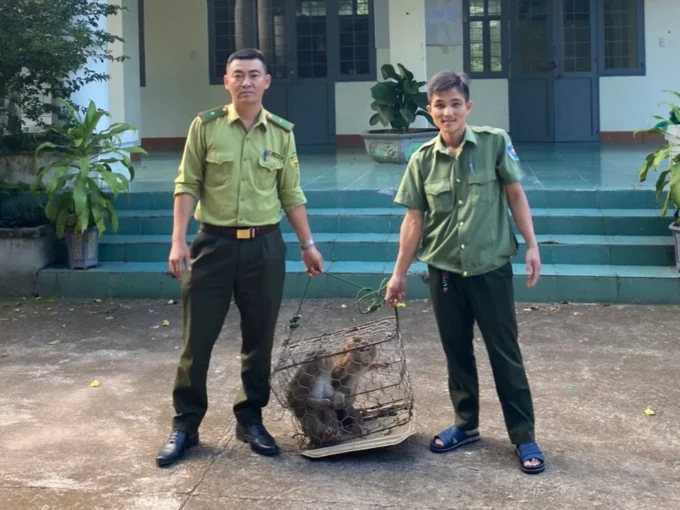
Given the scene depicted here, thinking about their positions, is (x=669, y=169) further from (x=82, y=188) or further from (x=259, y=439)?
(x=82, y=188)

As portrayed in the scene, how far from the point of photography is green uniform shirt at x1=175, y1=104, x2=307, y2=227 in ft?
12.2

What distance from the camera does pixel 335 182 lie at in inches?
327

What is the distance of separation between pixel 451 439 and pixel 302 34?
399 inches

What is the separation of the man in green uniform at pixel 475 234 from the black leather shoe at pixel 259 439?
0.83 metres

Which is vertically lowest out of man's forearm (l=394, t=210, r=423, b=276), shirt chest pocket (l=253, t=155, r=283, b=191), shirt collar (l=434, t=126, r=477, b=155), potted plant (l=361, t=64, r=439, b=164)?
man's forearm (l=394, t=210, r=423, b=276)

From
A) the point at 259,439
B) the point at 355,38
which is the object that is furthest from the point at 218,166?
the point at 355,38

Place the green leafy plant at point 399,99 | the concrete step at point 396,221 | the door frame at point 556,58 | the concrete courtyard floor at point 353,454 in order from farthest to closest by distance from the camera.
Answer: the door frame at point 556,58, the green leafy plant at point 399,99, the concrete step at point 396,221, the concrete courtyard floor at point 353,454

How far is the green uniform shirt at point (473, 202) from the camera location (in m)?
3.61

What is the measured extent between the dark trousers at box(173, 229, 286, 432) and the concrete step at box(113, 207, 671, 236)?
11.3 ft

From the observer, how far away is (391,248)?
22.6 feet

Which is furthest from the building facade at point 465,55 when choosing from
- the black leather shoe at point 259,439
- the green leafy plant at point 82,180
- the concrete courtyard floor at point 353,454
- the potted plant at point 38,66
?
the black leather shoe at point 259,439

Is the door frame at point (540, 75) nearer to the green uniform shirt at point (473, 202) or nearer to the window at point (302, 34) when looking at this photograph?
the window at point (302, 34)

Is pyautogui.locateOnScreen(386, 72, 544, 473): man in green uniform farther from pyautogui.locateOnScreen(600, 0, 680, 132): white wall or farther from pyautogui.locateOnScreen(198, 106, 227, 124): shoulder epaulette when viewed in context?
pyautogui.locateOnScreen(600, 0, 680, 132): white wall

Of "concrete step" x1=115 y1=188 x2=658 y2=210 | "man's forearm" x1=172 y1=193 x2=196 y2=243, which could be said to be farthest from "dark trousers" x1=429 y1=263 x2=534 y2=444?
"concrete step" x1=115 y1=188 x2=658 y2=210
